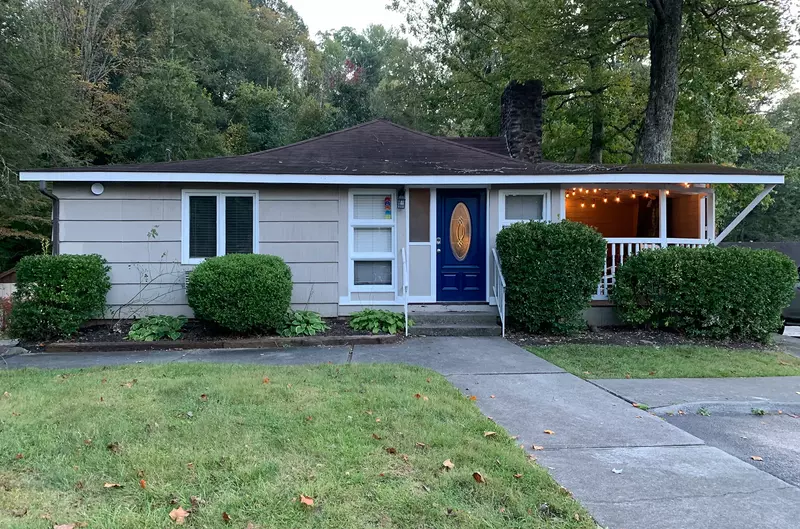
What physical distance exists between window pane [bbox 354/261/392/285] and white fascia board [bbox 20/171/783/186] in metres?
1.43

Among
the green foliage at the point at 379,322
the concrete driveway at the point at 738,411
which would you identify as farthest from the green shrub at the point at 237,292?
the concrete driveway at the point at 738,411

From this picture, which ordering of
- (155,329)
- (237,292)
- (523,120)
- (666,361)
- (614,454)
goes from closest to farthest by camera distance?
(614,454) < (666,361) < (237,292) < (155,329) < (523,120)

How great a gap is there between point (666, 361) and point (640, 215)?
639 cm

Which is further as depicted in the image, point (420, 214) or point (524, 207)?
point (524, 207)

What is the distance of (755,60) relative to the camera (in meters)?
15.6

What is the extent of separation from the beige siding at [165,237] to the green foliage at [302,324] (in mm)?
487

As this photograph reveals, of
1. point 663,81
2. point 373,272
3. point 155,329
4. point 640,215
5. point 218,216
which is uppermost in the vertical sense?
point 663,81

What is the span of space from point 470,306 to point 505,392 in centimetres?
375

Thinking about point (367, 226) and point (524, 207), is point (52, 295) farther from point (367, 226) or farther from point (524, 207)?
point (524, 207)

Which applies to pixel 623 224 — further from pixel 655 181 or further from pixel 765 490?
pixel 765 490

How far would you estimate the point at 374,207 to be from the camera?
28.1ft

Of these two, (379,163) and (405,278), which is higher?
(379,163)

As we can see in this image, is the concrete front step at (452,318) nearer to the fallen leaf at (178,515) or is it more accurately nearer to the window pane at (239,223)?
the window pane at (239,223)

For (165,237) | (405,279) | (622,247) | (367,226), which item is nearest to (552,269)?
(622,247)
